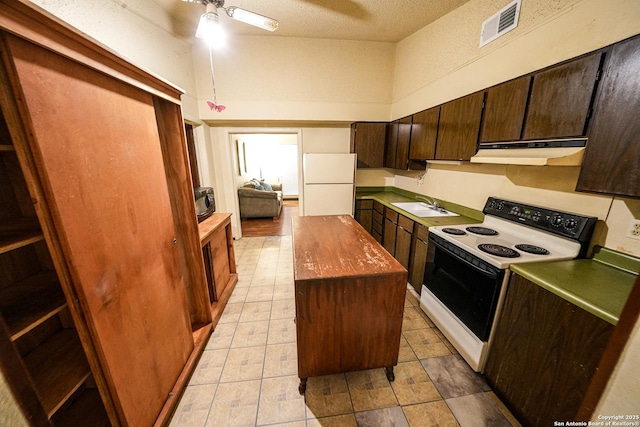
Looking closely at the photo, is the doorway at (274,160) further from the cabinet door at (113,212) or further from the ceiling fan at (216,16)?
the cabinet door at (113,212)

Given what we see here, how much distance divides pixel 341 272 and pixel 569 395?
1.19 meters

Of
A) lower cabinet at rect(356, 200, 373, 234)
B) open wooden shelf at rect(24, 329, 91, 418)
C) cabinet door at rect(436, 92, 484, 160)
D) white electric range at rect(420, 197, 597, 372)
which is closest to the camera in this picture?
open wooden shelf at rect(24, 329, 91, 418)

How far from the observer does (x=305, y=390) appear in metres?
1.44

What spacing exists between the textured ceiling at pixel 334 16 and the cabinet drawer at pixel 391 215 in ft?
7.64

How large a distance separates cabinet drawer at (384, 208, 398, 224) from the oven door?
0.82m

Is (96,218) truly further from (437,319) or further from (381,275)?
(437,319)

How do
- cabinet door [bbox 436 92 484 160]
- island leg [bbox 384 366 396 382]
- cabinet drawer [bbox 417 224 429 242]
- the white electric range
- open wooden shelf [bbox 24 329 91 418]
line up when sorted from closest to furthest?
open wooden shelf [bbox 24 329 91 418] → the white electric range → island leg [bbox 384 366 396 382] → cabinet door [bbox 436 92 484 160] → cabinet drawer [bbox 417 224 429 242]

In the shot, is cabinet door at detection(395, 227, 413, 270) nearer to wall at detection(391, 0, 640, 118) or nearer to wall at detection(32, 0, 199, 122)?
wall at detection(391, 0, 640, 118)

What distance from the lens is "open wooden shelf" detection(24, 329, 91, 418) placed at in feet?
2.58

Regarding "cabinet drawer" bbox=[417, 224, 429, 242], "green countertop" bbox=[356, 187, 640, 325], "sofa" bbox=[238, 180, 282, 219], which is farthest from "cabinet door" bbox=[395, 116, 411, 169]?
"sofa" bbox=[238, 180, 282, 219]

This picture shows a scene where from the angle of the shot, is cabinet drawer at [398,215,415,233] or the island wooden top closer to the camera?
the island wooden top

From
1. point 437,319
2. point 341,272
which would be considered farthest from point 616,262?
point 341,272

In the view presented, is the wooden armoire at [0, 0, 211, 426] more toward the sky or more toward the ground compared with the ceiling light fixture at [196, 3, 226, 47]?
more toward the ground

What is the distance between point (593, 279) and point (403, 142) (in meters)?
2.34
